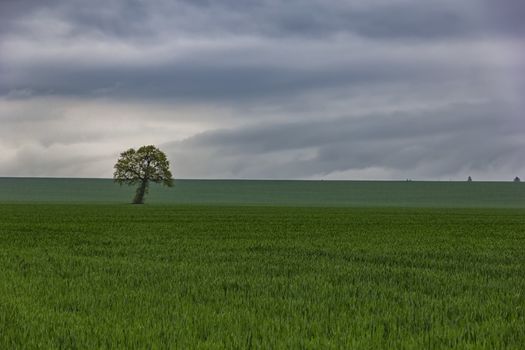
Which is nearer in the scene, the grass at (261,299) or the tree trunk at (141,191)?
the grass at (261,299)

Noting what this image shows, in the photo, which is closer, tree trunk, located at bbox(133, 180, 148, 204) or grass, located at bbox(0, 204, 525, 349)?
grass, located at bbox(0, 204, 525, 349)

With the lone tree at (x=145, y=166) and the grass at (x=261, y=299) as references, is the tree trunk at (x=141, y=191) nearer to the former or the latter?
the lone tree at (x=145, y=166)

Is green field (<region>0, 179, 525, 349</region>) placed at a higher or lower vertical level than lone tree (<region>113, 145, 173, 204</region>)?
lower

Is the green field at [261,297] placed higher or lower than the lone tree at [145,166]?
lower

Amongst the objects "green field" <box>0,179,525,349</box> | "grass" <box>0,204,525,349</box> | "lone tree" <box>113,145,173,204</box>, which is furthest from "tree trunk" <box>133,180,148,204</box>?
"grass" <box>0,204,525,349</box>

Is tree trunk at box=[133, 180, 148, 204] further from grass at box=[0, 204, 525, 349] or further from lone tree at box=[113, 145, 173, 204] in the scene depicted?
grass at box=[0, 204, 525, 349]

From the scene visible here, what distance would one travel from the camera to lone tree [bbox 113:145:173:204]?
105 metres

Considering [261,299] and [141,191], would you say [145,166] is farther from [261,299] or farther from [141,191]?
[261,299]

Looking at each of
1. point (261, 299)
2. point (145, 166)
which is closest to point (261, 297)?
point (261, 299)

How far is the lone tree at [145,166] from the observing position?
345 feet

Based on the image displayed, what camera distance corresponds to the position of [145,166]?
348 ft

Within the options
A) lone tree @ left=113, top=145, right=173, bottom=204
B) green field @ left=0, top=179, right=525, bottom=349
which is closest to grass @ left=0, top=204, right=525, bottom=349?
green field @ left=0, top=179, right=525, bottom=349

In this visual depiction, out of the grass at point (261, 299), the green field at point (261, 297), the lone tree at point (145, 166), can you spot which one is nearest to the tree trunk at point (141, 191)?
the lone tree at point (145, 166)

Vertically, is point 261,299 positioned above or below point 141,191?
below
